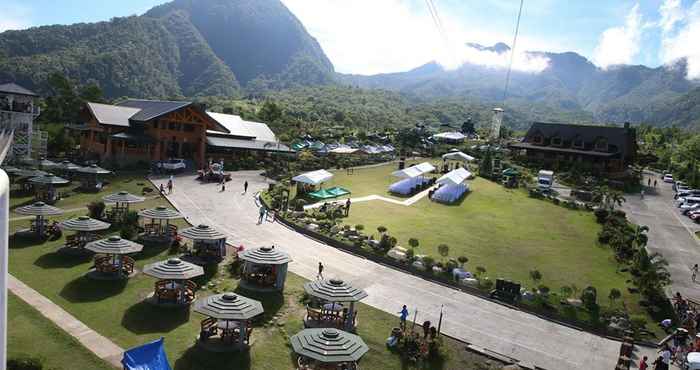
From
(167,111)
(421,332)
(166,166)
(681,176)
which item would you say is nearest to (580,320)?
(421,332)

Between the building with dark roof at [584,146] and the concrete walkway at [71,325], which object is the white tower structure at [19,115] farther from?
the building with dark roof at [584,146]

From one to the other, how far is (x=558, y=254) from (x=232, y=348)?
2357 cm

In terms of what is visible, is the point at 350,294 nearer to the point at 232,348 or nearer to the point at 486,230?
the point at 232,348

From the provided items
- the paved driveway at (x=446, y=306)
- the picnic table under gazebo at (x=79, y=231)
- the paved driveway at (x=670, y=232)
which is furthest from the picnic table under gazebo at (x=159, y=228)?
the paved driveway at (x=670, y=232)

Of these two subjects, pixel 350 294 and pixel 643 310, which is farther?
pixel 643 310

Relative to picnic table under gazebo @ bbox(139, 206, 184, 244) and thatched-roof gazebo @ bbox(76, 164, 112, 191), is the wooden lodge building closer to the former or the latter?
thatched-roof gazebo @ bbox(76, 164, 112, 191)

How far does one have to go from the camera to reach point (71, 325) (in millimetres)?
16969

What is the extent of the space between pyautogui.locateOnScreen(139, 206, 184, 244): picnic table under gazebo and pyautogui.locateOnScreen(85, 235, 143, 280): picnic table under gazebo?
4291 mm

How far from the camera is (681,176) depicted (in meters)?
69.8

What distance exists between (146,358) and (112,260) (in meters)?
12.2

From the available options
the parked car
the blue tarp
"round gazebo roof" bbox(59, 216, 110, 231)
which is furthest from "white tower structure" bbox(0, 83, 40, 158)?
the blue tarp

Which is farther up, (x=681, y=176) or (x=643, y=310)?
(x=681, y=176)

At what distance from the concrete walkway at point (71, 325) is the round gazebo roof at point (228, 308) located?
2.93 m

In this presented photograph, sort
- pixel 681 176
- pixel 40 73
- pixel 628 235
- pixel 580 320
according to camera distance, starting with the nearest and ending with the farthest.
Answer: pixel 580 320, pixel 628 235, pixel 681 176, pixel 40 73
